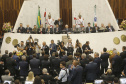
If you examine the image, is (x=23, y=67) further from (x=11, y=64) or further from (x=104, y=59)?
(x=104, y=59)

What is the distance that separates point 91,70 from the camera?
1081 cm

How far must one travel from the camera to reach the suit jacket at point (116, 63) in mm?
11828

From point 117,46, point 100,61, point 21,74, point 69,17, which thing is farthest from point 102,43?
point 21,74

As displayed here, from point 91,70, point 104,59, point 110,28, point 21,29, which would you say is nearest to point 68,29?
point 110,28

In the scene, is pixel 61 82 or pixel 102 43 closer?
pixel 61 82

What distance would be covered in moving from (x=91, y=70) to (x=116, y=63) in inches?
64.7

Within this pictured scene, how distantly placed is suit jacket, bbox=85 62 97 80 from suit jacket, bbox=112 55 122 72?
1393 mm

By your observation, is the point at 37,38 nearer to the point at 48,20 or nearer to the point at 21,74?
the point at 48,20

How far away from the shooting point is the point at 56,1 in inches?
872

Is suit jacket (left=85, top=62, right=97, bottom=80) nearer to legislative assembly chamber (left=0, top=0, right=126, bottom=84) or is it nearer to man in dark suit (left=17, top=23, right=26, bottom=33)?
legislative assembly chamber (left=0, top=0, right=126, bottom=84)

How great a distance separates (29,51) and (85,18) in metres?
7.27

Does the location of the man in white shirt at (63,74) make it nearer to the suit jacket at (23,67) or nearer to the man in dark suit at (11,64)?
the suit jacket at (23,67)

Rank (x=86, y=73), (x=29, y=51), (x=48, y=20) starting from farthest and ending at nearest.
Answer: (x=48, y=20), (x=29, y=51), (x=86, y=73)

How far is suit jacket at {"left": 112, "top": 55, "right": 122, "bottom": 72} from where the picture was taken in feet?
38.8
